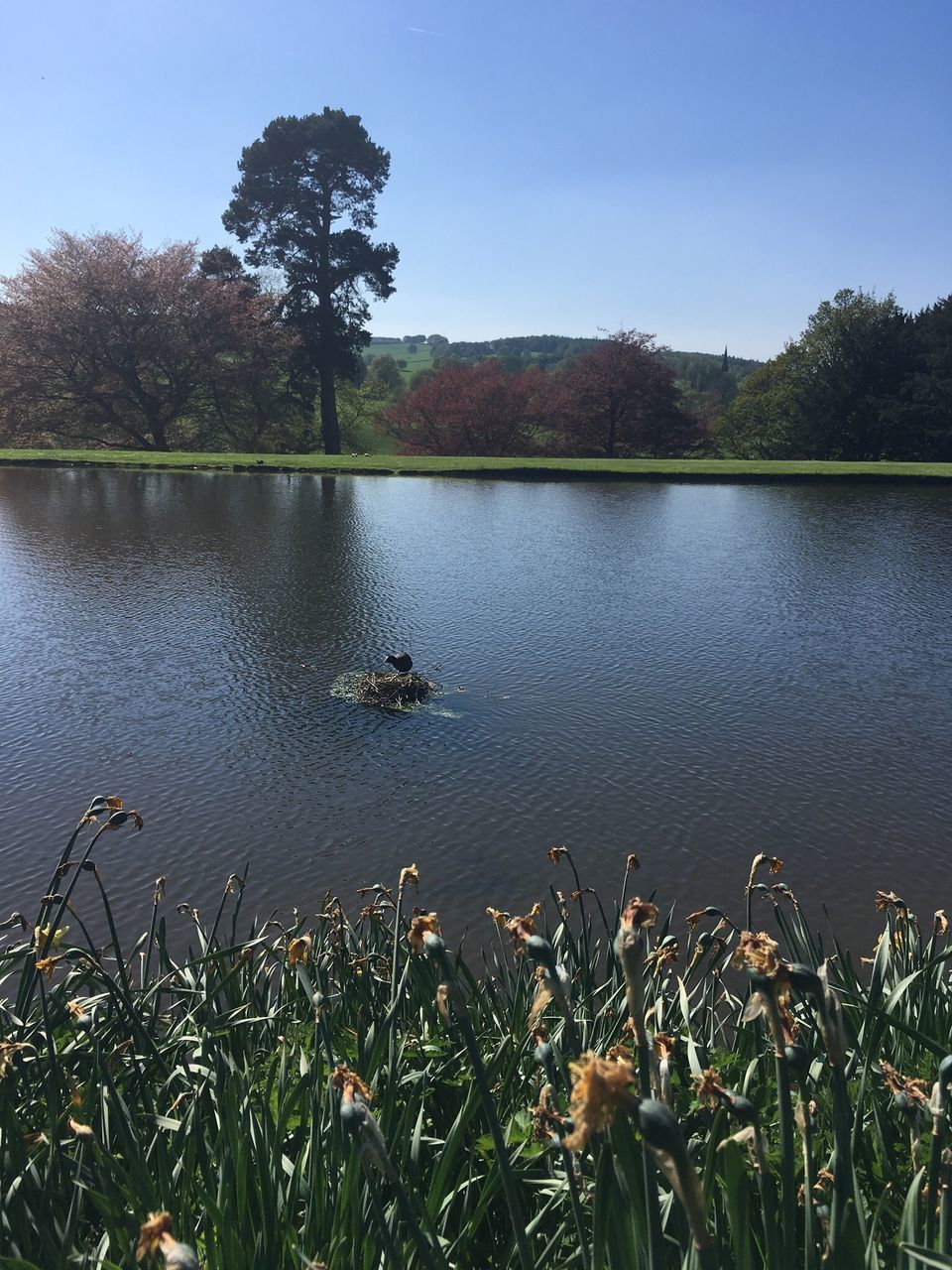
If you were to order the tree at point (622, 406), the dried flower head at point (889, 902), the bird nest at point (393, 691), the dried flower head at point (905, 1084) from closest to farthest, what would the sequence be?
the dried flower head at point (905, 1084), the dried flower head at point (889, 902), the bird nest at point (393, 691), the tree at point (622, 406)

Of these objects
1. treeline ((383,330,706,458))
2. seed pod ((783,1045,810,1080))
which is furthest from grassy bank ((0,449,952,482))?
seed pod ((783,1045,810,1080))

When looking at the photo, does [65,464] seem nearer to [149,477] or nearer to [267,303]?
[149,477]

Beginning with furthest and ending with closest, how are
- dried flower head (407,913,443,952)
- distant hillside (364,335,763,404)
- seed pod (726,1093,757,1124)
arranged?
distant hillside (364,335,763,404), dried flower head (407,913,443,952), seed pod (726,1093,757,1124)

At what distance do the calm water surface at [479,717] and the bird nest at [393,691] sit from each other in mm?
261

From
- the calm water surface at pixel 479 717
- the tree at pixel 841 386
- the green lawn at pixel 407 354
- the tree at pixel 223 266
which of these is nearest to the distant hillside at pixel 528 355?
the green lawn at pixel 407 354

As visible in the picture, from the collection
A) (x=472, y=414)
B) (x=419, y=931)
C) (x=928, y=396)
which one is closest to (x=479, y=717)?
(x=419, y=931)

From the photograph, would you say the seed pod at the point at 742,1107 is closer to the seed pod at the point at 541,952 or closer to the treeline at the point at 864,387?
the seed pod at the point at 541,952

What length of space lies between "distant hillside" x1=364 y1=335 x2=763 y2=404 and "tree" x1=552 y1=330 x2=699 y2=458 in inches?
1039

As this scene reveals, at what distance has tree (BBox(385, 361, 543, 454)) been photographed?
143ft

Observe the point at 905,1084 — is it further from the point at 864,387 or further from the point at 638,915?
the point at 864,387

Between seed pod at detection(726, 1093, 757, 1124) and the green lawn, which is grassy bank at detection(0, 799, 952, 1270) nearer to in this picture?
seed pod at detection(726, 1093, 757, 1124)

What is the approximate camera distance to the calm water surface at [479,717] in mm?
5688

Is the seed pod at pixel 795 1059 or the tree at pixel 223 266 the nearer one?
the seed pod at pixel 795 1059

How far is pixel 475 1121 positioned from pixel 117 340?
38.2m
